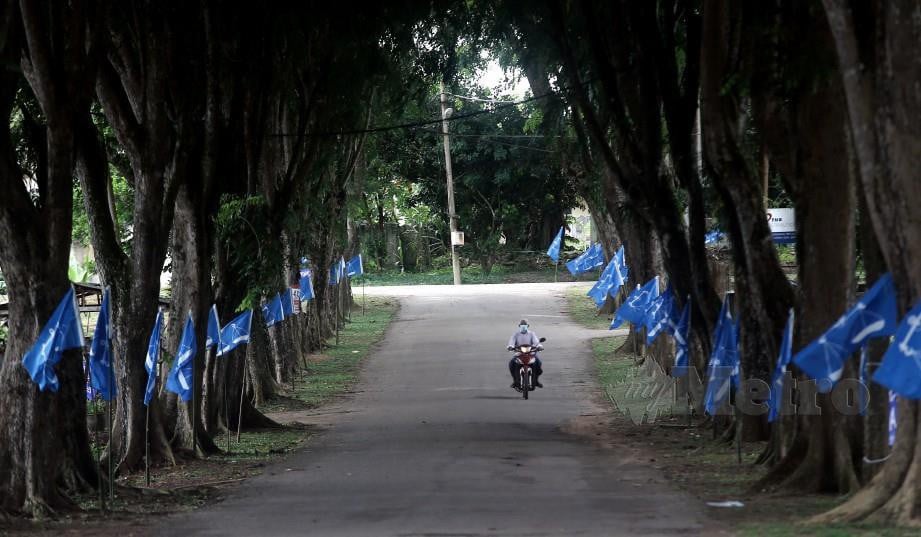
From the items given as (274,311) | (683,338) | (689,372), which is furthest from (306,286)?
(683,338)

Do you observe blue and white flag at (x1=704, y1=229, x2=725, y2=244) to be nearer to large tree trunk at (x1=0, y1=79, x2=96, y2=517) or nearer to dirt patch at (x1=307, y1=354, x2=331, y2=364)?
large tree trunk at (x1=0, y1=79, x2=96, y2=517)

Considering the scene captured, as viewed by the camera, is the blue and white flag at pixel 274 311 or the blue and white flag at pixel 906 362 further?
the blue and white flag at pixel 274 311

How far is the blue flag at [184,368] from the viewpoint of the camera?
61.3ft

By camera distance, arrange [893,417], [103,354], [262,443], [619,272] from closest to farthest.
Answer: [893,417]
[103,354]
[262,443]
[619,272]

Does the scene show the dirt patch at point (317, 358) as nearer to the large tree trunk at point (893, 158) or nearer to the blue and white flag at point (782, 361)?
the blue and white flag at point (782, 361)

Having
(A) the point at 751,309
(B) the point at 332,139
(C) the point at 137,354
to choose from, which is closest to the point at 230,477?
(C) the point at 137,354

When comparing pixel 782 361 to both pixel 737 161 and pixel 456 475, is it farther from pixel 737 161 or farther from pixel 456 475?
pixel 456 475

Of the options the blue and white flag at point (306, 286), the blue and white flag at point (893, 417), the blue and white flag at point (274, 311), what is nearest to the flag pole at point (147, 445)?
the blue and white flag at point (893, 417)

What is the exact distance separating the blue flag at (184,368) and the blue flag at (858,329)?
9704 mm

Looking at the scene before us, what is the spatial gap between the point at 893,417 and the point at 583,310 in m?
35.6

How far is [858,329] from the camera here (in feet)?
39.2

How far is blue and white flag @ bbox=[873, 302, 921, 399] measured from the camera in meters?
10.5

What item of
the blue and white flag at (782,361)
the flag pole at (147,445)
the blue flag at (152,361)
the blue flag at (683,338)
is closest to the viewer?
the blue and white flag at (782,361)

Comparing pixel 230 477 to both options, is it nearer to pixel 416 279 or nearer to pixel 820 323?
pixel 820 323
